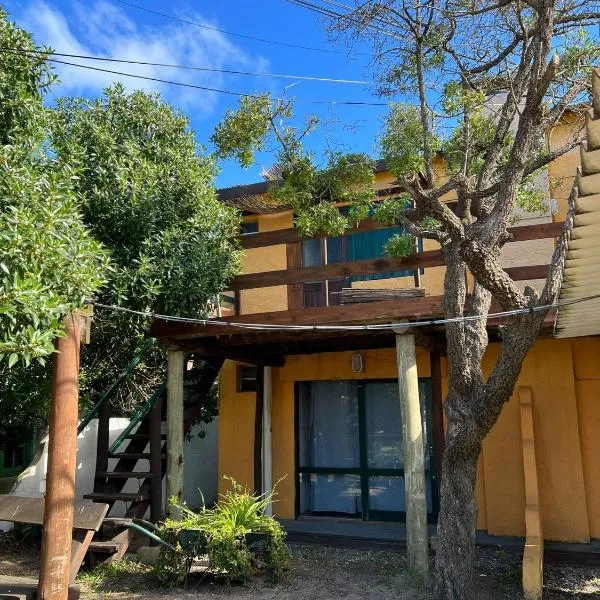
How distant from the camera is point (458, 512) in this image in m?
5.73

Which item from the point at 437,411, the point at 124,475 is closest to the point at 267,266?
the point at 437,411

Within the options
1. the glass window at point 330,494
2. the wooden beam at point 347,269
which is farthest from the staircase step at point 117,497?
the glass window at point 330,494

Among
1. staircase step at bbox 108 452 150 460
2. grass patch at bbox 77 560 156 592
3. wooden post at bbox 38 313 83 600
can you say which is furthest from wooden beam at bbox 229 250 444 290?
grass patch at bbox 77 560 156 592

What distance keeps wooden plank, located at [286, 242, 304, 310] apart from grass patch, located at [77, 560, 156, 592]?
5302 mm

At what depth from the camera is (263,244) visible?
8031 mm

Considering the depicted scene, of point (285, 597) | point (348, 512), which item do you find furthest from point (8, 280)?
point (348, 512)

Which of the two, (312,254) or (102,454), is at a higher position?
(312,254)

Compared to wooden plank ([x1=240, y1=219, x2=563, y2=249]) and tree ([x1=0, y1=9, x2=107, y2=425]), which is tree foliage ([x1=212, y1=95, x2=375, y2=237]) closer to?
wooden plank ([x1=240, y1=219, x2=563, y2=249])

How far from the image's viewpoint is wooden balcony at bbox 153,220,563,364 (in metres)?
6.74

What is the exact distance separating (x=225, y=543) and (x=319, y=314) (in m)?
2.65

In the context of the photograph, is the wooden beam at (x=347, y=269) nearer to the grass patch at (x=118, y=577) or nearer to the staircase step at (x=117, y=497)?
the staircase step at (x=117, y=497)

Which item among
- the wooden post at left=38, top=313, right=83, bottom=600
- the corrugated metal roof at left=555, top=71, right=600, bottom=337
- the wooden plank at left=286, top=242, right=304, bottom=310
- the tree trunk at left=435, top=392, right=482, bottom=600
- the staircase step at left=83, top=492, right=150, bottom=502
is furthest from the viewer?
the wooden plank at left=286, top=242, right=304, bottom=310

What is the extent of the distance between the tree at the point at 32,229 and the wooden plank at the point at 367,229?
2606 mm

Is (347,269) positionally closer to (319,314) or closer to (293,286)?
(319,314)
